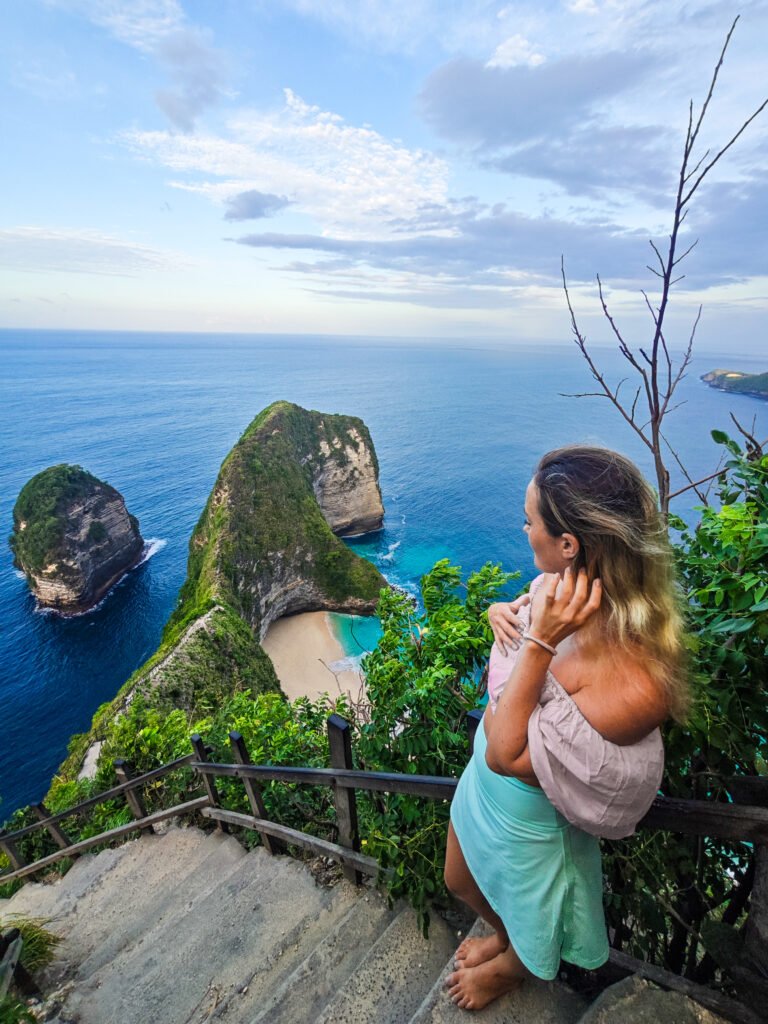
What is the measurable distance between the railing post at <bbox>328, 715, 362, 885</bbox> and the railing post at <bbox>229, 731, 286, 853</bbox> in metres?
1.12

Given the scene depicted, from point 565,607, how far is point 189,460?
6722cm

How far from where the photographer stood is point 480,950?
2080 mm

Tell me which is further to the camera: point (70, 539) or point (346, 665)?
point (70, 539)

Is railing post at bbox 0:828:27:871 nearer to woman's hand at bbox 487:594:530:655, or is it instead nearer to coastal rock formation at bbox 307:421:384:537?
woman's hand at bbox 487:594:530:655

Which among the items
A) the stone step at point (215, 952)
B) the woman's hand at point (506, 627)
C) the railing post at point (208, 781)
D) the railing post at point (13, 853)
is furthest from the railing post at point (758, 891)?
the railing post at point (13, 853)

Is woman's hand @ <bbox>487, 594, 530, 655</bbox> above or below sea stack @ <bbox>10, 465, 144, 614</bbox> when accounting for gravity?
above

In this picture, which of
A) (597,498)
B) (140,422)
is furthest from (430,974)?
(140,422)

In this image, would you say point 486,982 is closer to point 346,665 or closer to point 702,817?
point 702,817

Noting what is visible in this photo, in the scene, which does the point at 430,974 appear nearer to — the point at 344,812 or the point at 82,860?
the point at 344,812

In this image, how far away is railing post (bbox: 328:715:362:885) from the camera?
8.93ft

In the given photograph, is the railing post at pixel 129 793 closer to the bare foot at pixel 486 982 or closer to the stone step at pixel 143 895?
the stone step at pixel 143 895

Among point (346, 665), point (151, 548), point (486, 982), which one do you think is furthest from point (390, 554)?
point (486, 982)

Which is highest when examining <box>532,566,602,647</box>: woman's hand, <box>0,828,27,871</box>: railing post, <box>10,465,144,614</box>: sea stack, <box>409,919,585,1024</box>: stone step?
<box>532,566,602,647</box>: woman's hand

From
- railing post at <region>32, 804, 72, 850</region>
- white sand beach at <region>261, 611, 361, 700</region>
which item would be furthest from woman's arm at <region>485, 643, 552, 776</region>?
white sand beach at <region>261, 611, 361, 700</region>
